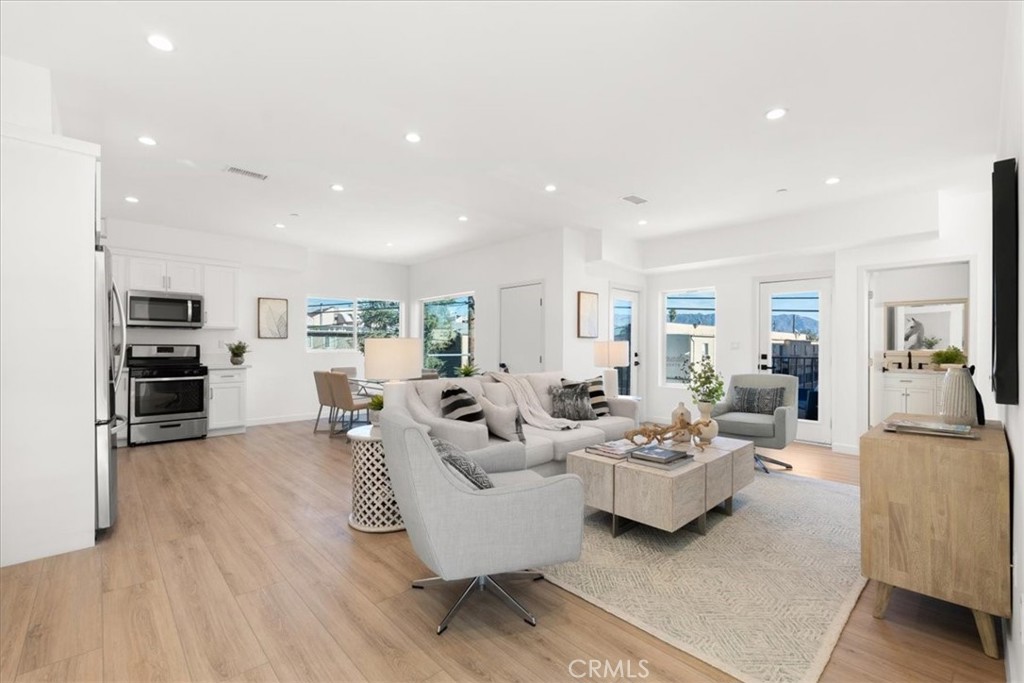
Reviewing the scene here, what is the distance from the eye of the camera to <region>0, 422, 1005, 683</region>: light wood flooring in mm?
1727

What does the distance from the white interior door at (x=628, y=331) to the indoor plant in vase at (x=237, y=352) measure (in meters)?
5.09

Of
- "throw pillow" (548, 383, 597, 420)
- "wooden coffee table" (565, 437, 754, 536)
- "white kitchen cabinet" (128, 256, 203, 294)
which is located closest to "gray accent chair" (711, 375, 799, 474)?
"wooden coffee table" (565, 437, 754, 536)

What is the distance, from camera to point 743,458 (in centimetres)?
339

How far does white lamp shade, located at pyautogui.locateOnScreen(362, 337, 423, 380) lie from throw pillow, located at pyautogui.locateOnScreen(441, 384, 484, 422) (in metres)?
0.56

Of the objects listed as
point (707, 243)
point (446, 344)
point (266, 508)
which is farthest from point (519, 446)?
point (446, 344)

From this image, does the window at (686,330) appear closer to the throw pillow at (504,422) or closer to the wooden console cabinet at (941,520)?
the throw pillow at (504,422)

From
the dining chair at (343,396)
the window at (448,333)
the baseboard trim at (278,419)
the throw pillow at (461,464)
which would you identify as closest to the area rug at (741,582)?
the throw pillow at (461,464)

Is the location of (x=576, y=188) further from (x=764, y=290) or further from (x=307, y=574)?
(x=307, y=574)

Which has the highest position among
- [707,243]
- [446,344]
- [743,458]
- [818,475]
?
[707,243]

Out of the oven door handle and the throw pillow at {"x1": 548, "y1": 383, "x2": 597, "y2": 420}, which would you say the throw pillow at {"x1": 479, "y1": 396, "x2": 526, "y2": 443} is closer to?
the throw pillow at {"x1": 548, "y1": 383, "x2": 597, "y2": 420}

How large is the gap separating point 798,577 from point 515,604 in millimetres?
1500

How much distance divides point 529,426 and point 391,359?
149cm

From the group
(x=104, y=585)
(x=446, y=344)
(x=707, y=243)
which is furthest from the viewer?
(x=446, y=344)

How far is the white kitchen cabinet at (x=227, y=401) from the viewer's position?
5949 millimetres
